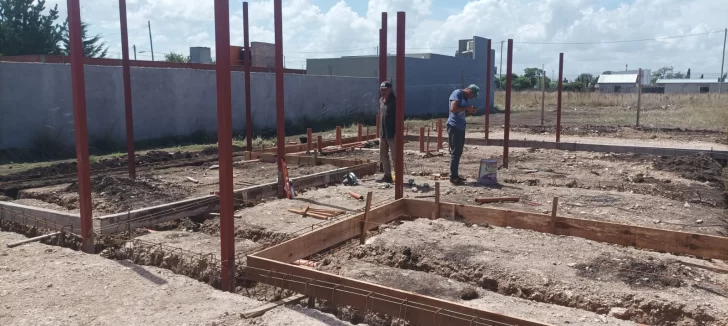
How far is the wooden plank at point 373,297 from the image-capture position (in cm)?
370

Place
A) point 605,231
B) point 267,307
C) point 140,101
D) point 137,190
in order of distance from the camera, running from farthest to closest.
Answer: point 140,101 → point 137,190 → point 605,231 → point 267,307

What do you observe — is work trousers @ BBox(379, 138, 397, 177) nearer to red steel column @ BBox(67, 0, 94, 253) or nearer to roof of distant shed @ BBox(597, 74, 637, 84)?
red steel column @ BBox(67, 0, 94, 253)

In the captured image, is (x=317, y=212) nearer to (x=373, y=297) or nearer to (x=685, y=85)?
(x=373, y=297)

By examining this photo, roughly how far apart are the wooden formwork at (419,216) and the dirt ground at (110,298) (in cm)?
24

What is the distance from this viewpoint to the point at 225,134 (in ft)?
14.6

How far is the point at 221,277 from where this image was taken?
15.7 feet

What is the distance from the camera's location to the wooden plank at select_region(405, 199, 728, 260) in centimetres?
553

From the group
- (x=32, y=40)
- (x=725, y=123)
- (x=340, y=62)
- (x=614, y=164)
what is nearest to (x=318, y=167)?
(x=614, y=164)

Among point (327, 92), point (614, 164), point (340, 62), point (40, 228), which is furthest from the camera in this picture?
point (340, 62)

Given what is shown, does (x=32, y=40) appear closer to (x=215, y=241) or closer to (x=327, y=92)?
(x=327, y=92)

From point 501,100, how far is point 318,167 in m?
32.7

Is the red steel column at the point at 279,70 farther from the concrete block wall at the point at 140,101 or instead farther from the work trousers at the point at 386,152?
the concrete block wall at the point at 140,101

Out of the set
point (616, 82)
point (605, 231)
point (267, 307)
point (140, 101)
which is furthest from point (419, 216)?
point (616, 82)

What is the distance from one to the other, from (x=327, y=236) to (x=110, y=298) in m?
2.11
